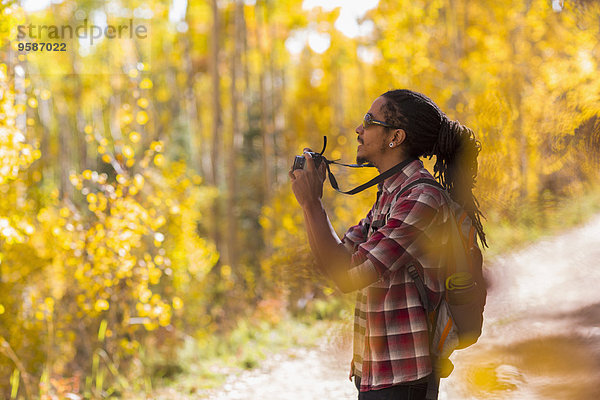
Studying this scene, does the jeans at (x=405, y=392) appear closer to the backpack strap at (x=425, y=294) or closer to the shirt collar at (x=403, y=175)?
the backpack strap at (x=425, y=294)

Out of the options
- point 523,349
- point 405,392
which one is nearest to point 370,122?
point 405,392

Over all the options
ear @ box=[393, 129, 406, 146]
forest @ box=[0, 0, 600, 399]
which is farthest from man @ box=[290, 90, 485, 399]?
forest @ box=[0, 0, 600, 399]

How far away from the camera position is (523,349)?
4352 mm

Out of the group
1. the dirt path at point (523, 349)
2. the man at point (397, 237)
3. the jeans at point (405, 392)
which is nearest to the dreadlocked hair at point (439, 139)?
the man at point (397, 237)

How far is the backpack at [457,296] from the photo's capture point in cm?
149

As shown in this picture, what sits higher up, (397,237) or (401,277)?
(397,237)

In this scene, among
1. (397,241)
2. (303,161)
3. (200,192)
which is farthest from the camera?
(200,192)

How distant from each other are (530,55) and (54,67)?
66.5ft

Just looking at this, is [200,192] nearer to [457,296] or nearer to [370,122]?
[370,122]

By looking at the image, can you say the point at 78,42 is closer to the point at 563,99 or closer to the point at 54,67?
the point at 54,67

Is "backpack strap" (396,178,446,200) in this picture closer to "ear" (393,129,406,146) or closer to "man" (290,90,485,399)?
"man" (290,90,485,399)

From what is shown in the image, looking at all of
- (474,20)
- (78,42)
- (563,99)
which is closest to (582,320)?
(563,99)

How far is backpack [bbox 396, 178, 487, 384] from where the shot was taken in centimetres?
149

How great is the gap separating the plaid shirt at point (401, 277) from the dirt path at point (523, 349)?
1.27 m
